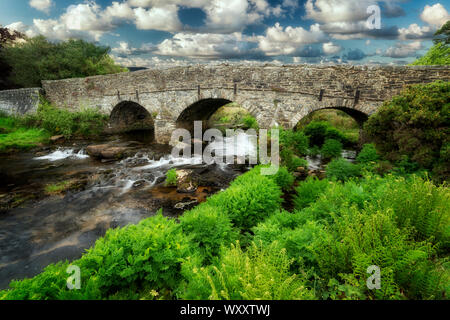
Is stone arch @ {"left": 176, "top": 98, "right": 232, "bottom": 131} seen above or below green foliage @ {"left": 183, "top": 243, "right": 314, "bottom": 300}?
above

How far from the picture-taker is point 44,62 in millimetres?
22953

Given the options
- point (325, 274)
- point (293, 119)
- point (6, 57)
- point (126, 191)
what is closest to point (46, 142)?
point (126, 191)

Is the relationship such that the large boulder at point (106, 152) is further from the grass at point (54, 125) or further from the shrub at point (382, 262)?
the shrub at point (382, 262)

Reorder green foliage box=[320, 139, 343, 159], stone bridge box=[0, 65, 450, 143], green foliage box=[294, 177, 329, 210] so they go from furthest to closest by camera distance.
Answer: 1. green foliage box=[320, 139, 343, 159]
2. stone bridge box=[0, 65, 450, 143]
3. green foliage box=[294, 177, 329, 210]

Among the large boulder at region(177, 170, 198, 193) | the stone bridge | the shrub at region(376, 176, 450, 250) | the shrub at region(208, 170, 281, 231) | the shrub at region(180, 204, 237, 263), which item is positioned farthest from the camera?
the stone bridge

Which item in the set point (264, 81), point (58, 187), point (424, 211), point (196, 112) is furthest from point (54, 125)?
point (424, 211)

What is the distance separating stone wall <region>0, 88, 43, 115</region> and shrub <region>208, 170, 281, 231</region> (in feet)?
79.4

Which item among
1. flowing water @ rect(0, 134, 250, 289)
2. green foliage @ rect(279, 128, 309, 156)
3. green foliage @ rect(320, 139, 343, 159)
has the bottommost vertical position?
flowing water @ rect(0, 134, 250, 289)

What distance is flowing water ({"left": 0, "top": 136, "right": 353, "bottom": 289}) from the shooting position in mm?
5996

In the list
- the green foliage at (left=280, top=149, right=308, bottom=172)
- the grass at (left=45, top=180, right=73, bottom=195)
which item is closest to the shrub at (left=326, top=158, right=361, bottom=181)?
the green foliage at (left=280, top=149, right=308, bottom=172)

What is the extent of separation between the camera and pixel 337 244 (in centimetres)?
291

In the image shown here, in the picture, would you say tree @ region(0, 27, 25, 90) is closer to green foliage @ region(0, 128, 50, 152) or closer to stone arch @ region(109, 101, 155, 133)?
green foliage @ region(0, 128, 50, 152)

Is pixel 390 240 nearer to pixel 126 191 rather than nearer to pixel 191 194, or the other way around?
pixel 191 194

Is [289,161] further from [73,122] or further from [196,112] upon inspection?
[73,122]
